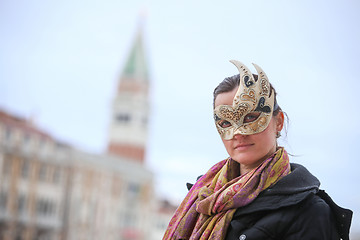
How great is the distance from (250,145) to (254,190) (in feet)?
0.54

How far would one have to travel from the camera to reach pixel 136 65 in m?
48.9

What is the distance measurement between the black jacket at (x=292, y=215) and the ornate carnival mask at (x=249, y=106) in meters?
0.19

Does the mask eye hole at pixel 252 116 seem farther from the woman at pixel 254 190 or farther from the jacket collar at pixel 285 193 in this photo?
the jacket collar at pixel 285 193

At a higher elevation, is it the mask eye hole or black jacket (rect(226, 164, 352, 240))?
the mask eye hole

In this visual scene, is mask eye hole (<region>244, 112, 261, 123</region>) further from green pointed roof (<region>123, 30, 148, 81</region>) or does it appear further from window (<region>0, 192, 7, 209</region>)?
green pointed roof (<region>123, 30, 148, 81</region>)

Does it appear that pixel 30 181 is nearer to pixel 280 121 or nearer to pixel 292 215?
pixel 280 121

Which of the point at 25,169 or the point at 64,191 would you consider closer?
the point at 25,169

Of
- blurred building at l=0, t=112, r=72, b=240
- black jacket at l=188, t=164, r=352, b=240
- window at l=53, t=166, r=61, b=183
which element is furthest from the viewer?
window at l=53, t=166, r=61, b=183

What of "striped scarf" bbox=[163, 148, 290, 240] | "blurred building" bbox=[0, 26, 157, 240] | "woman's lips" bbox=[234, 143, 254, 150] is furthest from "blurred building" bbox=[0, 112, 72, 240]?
"woman's lips" bbox=[234, 143, 254, 150]

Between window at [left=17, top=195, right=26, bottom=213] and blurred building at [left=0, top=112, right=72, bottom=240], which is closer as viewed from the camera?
blurred building at [left=0, top=112, right=72, bottom=240]

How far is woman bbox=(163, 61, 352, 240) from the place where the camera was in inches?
66.1

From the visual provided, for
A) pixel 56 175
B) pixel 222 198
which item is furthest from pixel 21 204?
pixel 222 198

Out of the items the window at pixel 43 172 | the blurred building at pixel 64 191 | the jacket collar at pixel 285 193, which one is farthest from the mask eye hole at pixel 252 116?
the window at pixel 43 172

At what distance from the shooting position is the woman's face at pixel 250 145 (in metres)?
1.86
